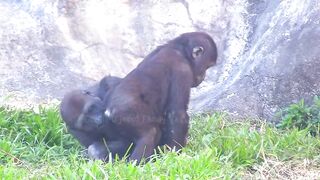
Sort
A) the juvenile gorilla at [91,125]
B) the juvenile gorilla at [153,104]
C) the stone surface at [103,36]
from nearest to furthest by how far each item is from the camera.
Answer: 1. the juvenile gorilla at [153,104]
2. the juvenile gorilla at [91,125]
3. the stone surface at [103,36]

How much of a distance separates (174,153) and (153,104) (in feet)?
2.44

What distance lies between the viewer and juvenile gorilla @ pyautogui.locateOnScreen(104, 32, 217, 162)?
5.63 metres

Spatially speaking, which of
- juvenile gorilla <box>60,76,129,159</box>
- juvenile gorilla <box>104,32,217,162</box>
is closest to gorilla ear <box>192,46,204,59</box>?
juvenile gorilla <box>104,32,217,162</box>

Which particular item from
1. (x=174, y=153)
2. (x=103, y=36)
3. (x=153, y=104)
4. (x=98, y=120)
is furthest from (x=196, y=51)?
(x=103, y=36)

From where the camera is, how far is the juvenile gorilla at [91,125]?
578 centimetres

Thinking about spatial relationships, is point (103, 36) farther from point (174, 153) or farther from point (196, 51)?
point (174, 153)

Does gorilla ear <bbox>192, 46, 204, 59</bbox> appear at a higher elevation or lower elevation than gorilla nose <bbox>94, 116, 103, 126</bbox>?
higher

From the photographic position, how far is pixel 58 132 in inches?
248

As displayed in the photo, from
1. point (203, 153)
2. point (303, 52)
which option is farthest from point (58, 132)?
point (303, 52)

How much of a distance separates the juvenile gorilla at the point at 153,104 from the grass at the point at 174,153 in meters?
0.22

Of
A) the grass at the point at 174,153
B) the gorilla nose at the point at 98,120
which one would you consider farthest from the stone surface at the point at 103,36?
the gorilla nose at the point at 98,120

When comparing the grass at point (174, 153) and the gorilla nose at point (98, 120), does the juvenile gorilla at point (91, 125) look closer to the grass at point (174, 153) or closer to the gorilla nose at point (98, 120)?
the gorilla nose at point (98, 120)

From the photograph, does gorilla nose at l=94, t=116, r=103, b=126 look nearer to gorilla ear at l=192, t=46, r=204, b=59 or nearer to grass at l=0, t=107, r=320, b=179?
grass at l=0, t=107, r=320, b=179

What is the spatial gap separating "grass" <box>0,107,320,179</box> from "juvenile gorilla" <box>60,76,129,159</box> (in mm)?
130
